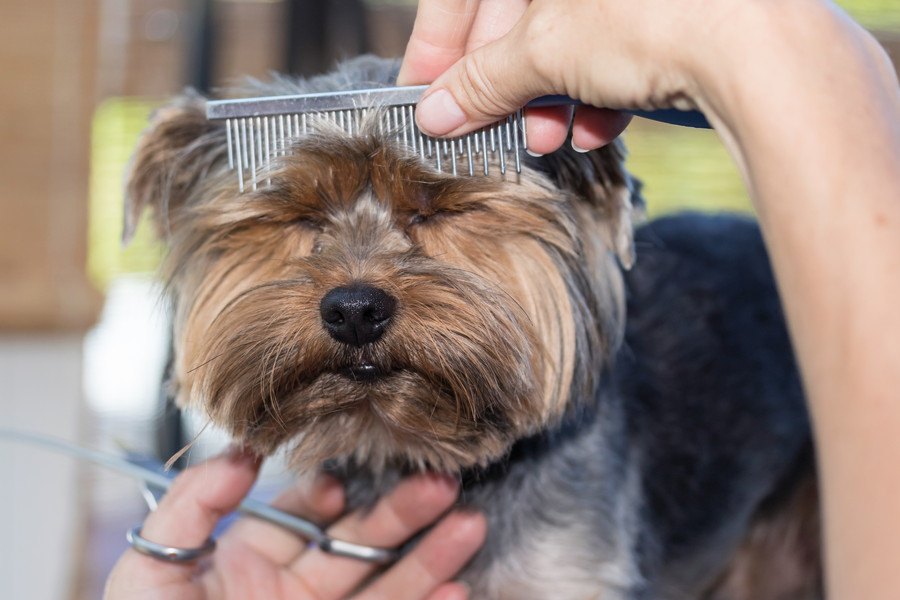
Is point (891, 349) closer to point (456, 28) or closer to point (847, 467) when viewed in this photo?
point (847, 467)

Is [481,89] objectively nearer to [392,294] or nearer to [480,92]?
[480,92]

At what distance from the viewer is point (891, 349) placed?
0.79 m

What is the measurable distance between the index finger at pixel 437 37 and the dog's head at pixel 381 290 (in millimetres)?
188

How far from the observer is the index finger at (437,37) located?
1.54 meters

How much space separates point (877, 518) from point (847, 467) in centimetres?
5

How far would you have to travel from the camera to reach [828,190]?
830 mm

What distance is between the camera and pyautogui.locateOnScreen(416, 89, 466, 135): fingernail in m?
1.47

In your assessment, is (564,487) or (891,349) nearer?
(891,349)

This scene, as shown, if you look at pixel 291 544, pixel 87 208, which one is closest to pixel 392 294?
pixel 291 544

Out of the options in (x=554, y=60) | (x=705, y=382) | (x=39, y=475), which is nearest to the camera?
(x=554, y=60)

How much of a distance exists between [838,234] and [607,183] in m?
1.21

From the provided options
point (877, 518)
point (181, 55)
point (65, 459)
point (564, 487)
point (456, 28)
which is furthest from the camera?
point (181, 55)

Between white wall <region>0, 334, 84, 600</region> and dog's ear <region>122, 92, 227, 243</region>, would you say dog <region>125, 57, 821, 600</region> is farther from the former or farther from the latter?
white wall <region>0, 334, 84, 600</region>

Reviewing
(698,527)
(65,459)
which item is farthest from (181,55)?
(698,527)
